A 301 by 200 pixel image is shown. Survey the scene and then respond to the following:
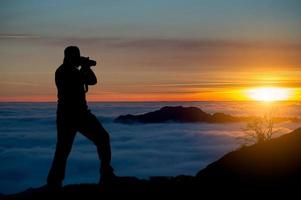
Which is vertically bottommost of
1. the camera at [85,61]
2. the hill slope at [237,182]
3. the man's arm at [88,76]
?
the hill slope at [237,182]

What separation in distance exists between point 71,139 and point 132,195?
6.02 feet

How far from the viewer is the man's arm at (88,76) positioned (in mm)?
8211

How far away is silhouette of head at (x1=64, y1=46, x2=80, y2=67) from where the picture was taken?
8172 millimetres

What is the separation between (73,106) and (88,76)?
600 millimetres

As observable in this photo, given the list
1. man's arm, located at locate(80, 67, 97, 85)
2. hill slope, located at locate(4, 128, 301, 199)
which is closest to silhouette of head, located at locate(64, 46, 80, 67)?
man's arm, located at locate(80, 67, 97, 85)

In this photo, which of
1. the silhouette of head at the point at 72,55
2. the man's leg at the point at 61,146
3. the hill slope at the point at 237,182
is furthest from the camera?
the hill slope at the point at 237,182

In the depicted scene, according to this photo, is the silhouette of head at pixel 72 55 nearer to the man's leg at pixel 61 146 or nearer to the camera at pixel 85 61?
Result: the camera at pixel 85 61

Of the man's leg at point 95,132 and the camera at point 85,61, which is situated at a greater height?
the camera at point 85,61

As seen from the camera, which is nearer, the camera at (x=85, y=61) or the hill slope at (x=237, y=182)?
the camera at (x=85, y=61)

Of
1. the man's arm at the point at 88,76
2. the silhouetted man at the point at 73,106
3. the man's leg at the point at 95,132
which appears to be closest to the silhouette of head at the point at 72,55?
the silhouetted man at the point at 73,106

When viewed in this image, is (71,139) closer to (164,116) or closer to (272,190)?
(272,190)

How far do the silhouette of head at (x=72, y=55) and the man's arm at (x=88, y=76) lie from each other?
0.71 ft

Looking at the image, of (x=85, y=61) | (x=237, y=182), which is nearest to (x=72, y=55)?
(x=85, y=61)

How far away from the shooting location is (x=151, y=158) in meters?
110
